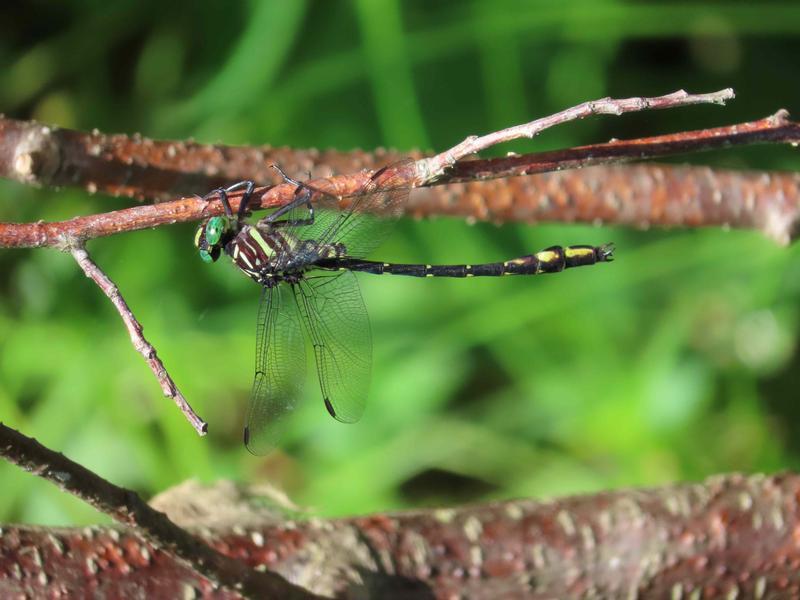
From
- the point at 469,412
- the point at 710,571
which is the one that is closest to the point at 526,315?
the point at 469,412

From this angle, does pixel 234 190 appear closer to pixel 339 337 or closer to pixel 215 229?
pixel 215 229

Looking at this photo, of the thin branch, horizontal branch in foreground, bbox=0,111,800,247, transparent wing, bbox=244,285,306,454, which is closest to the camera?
the thin branch

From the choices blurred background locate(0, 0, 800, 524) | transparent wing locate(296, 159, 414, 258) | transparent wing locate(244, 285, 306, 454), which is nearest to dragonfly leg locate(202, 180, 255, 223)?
transparent wing locate(296, 159, 414, 258)

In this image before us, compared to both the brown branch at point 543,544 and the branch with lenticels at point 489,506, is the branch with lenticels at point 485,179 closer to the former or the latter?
the branch with lenticels at point 489,506

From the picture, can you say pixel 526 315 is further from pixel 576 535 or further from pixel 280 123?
pixel 576 535

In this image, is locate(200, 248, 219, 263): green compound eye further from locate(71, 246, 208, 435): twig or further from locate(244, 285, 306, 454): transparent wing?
locate(71, 246, 208, 435): twig

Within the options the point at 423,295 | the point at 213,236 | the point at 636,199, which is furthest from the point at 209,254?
the point at 423,295

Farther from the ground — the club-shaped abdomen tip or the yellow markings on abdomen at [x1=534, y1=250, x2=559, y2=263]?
the yellow markings on abdomen at [x1=534, y1=250, x2=559, y2=263]
